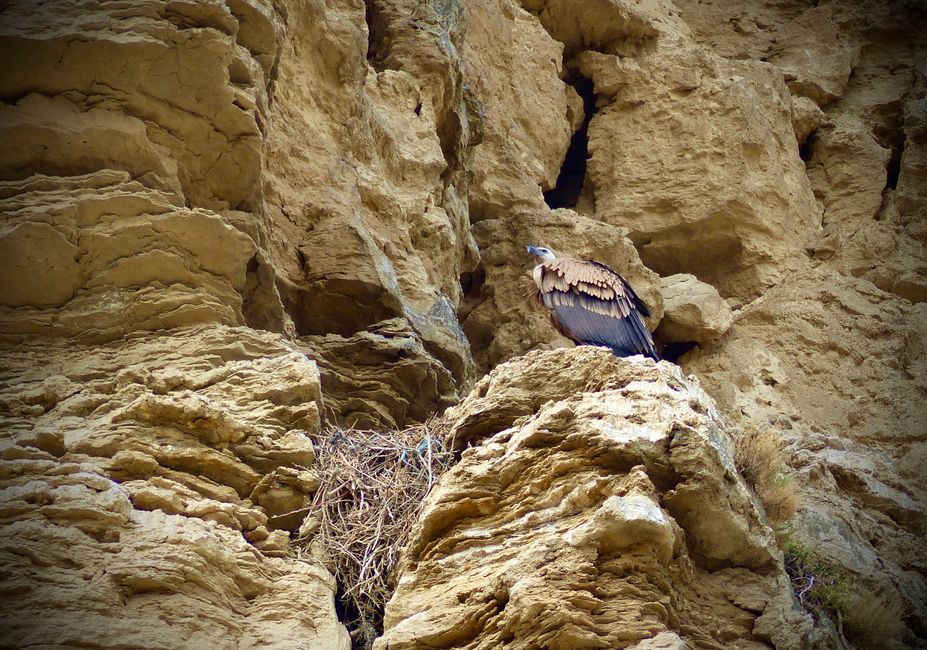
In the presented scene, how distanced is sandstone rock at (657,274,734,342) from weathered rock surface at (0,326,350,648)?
16.7ft

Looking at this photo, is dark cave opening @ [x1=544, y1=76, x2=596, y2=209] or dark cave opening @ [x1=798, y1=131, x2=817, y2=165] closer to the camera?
dark cave opening @ [x1=544, y1=76, x2=596, y2=209]

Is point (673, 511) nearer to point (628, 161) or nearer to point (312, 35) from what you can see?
point (312, 35)

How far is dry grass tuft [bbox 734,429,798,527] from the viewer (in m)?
5.66

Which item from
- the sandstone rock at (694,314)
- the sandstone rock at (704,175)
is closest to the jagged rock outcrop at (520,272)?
the sandstone rock at (694,314)

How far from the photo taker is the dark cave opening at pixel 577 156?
39.9 ft

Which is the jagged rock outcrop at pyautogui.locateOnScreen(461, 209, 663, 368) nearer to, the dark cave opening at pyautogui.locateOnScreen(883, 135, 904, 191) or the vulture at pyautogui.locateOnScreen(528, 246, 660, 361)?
the vulture at pyautogui.locateOnScreen(528, 246, 660, 361)

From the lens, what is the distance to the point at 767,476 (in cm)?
575

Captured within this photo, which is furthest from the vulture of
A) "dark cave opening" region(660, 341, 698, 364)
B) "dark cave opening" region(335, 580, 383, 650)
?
"dark cave opening" region(335, 580, 383, 650)

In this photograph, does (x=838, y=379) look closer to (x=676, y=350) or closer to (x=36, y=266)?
(x=676, y=350)

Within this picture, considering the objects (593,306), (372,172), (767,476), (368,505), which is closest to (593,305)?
(593,306)

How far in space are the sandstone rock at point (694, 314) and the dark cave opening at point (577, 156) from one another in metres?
2.36

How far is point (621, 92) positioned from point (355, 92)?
4.72m

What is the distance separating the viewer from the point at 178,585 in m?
4.30

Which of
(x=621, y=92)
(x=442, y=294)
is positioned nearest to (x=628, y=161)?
(x=621, y=92)
